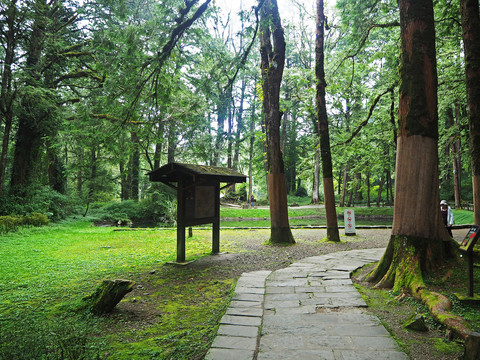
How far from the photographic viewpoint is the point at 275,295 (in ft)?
15.6

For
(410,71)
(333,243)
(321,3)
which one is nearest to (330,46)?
(321,3)

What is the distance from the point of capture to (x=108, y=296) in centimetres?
419

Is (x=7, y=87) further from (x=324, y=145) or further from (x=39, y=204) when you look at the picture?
(x=324, y=145)

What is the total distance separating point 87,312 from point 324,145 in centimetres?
888

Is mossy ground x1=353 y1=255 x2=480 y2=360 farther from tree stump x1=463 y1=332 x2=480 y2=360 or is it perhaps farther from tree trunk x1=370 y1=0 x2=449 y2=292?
tree stump x1=463 y1=332 x2=480 y2=360

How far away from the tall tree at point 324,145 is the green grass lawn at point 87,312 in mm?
4441

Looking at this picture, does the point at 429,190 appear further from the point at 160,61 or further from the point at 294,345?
the point at 160,61

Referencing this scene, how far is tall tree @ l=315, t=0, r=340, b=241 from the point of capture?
10539 millimetres

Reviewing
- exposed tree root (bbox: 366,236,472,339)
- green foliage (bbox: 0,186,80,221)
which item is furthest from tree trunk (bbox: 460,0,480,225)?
green foliage (bbox: 0,186,80,221)

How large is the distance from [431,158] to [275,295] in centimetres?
341

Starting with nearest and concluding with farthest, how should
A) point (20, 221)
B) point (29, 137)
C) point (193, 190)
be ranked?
point (193, 190) < point (20, 221) < point (29, 137)

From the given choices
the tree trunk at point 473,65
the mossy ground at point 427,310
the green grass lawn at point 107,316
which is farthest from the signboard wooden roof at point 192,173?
the tree trunk at point 473,65

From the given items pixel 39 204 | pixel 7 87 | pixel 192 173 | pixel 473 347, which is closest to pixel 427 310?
pixel 473 347

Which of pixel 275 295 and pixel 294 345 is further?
pixel 275 295
